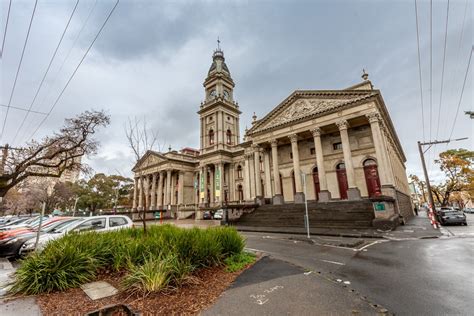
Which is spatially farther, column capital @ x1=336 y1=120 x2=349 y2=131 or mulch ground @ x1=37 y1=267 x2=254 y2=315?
column capital @ x1=336 y1=120 x2=349 y2=131

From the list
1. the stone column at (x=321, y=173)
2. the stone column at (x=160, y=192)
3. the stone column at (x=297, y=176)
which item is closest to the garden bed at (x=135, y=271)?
the stone column at (x=321, y=173)

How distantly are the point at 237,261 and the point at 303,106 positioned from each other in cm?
2169

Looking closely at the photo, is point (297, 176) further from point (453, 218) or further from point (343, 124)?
point (453, 218)

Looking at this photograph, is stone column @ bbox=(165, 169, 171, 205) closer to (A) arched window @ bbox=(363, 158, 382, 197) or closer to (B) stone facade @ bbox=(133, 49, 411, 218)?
(B) stone facade @ bbox=(133, 49, 411, 218)

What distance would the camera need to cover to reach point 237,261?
6.29m

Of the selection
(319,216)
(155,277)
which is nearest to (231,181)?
(319,216)

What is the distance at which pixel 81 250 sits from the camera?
202 inches

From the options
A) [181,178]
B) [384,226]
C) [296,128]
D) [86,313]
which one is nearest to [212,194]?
[181,178]

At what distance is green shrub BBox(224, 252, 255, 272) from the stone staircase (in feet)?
36.9

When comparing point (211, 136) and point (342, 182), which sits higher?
point (211, 136)

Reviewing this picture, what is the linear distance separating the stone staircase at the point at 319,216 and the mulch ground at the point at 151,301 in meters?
13.7

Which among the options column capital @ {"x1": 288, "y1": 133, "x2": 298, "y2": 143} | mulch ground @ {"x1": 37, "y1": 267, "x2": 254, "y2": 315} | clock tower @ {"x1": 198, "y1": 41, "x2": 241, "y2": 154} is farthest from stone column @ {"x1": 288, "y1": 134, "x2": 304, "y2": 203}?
mulch ground @ {"x1": 37, "y1": 267, "x2": 254, "y2": 315}

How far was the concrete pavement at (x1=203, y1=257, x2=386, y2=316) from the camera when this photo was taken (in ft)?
11.3

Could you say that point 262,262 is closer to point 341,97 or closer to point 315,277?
point 315,277
